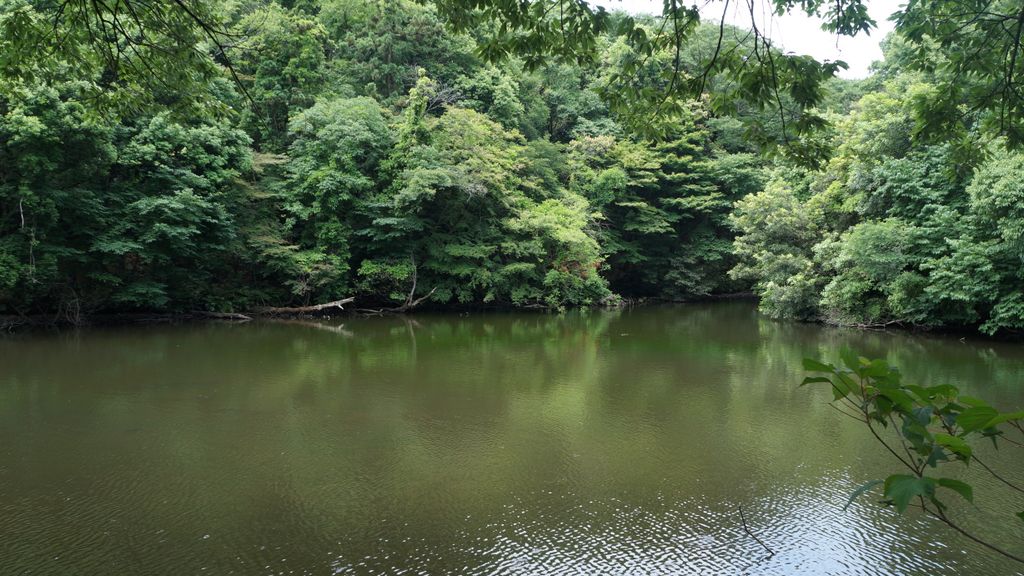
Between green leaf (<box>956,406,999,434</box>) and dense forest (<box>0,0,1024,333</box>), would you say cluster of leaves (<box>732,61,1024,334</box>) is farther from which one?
green leaf (<box>956,406,999,434</box>)

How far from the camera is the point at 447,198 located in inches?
609

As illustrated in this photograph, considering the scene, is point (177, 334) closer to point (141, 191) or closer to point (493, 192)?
point (141, 191)

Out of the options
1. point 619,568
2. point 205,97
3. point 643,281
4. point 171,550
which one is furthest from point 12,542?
point 643,281

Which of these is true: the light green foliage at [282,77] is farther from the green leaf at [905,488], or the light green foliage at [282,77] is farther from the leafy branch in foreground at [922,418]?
the green leaf at [905,488]

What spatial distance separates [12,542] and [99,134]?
9.14m

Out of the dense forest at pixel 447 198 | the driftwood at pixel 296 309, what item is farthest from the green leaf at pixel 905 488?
the driftwood at pixel 296 309

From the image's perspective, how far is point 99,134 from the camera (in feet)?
34.3

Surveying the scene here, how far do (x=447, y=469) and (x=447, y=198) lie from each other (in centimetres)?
1149

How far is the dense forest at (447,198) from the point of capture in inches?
416

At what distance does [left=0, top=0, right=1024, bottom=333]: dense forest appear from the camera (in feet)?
34.7

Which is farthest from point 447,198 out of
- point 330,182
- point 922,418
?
point 922,418

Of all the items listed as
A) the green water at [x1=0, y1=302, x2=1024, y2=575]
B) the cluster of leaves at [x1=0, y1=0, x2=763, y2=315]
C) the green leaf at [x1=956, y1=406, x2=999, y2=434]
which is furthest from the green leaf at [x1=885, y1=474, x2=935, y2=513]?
the cluster of leaves at [x1=0, y1=0, x2=763, y2=315]

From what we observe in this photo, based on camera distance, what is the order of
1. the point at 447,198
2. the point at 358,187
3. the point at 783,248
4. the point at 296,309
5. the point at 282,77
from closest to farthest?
the point at 296,309 < the point at 358,187 < the point at 783,248 < the point at 447,198 < the point at 282,77

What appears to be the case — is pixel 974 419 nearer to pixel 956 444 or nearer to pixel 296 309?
pixel 956 444
